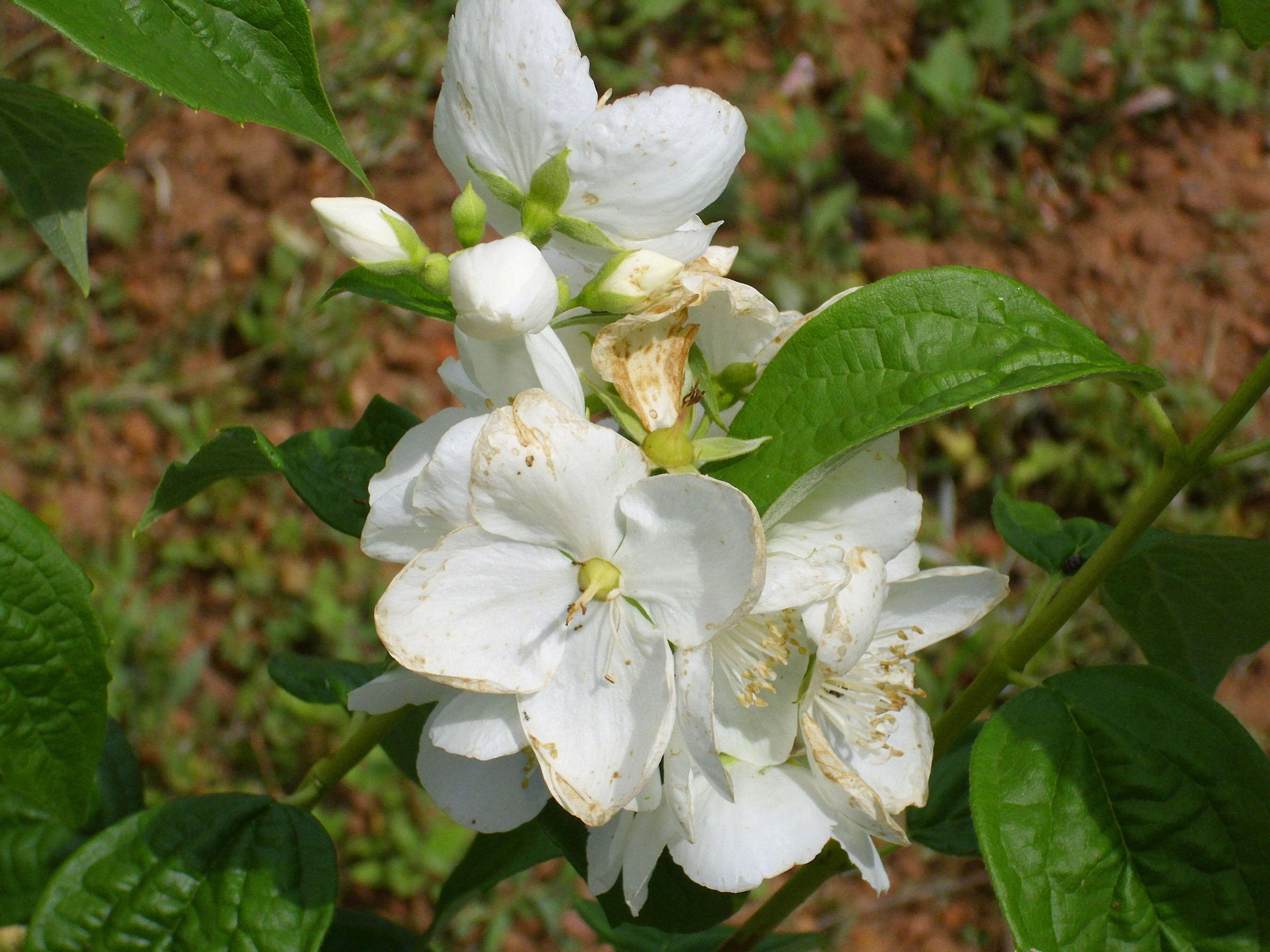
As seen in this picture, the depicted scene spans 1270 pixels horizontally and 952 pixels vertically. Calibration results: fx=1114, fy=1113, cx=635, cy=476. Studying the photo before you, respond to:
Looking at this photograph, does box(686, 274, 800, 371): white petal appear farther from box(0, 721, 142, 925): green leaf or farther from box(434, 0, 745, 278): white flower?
box(0, 721, 142, 925): green leaf

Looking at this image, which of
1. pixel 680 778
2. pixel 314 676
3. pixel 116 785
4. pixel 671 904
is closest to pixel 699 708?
pixel 680 778

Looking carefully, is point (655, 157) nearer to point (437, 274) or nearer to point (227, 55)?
point (437, 274)

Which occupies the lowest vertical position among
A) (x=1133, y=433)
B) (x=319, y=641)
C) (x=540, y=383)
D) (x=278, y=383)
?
(x=319, y=641)

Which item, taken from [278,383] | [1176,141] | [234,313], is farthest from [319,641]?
[1176,141]

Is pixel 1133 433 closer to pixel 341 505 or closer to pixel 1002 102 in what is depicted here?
pixel 1002 102

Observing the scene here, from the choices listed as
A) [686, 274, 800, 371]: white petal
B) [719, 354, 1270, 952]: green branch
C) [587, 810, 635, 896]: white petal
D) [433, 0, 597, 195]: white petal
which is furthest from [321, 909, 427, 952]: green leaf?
[433, 0, 597, 195]: white petal

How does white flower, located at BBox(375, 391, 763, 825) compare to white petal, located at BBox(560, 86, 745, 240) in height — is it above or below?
below
